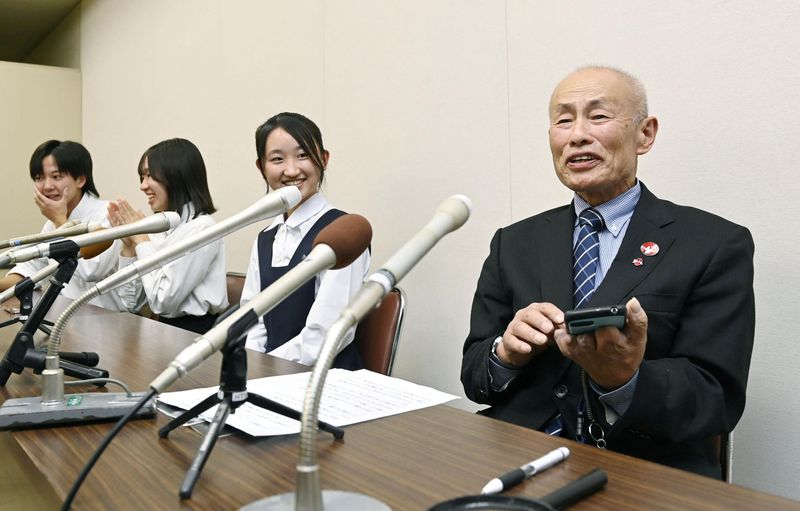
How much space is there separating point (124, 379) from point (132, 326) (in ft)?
2.52

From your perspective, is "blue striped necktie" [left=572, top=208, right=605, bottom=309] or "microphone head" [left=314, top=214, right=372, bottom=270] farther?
"blue striped necktie" [left=572, top=208, right=605, bottom=309]

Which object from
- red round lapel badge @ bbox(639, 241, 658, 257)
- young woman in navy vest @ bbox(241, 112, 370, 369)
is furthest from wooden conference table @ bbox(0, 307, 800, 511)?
young woman in navy vest @ bbox(241, 112, 370, 369)

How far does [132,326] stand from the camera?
2.03 meters

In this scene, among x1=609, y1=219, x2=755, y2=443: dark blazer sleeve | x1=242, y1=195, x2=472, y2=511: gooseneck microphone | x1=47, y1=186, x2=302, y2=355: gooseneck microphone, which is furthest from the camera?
x1=609, y1=219, x2=755, y2=443: dark blazer sleeve

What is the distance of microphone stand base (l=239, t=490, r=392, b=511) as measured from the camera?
25.8 inches

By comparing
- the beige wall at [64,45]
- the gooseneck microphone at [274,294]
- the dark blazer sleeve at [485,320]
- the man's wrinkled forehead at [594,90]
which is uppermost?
the beige wall at [64,45]

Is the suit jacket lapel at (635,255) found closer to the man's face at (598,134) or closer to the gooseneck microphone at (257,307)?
the man's face at (598,134)

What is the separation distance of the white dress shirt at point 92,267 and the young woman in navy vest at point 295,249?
0.82 m

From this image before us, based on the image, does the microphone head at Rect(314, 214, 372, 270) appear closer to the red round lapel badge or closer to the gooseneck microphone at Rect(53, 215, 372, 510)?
the gooseneck microphone at Rect(53, 215, 372, 510)

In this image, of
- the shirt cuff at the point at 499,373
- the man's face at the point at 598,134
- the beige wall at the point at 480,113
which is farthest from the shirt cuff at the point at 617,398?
the beige wall at the point at 480,113

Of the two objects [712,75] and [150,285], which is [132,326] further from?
[712,75]

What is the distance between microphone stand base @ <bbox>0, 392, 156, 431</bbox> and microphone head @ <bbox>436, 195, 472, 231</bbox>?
0.62 meters

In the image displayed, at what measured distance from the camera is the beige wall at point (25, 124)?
5785 mm

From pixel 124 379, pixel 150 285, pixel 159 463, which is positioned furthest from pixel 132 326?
pixel 159 463
